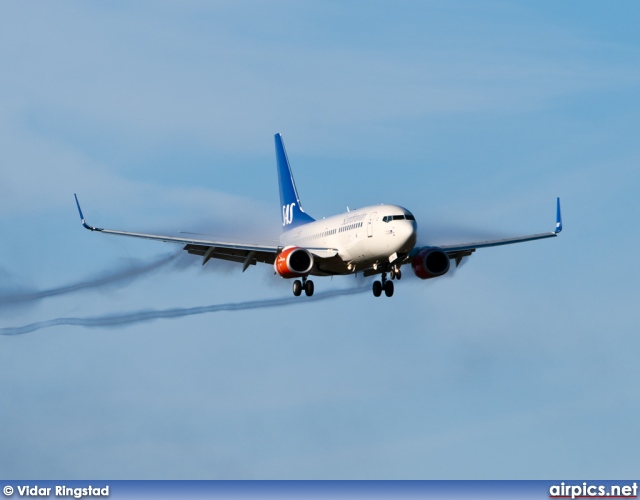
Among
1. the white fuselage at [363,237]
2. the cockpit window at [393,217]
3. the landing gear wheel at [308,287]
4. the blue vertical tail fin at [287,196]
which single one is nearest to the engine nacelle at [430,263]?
the white fuselage at [363,237]

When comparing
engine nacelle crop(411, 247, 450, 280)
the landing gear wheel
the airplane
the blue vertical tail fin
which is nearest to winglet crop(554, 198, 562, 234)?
the airplane

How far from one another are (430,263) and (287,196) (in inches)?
845

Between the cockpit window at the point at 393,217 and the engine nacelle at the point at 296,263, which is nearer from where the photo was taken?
the cockpit window at the point at 393,217

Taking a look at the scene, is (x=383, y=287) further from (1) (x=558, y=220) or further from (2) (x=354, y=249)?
(1) (x=558, y=220)

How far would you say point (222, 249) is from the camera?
61.5m

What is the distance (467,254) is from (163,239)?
18499mm

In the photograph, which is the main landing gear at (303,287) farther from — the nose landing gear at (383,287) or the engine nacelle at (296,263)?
the nose landing gear at (383,287)

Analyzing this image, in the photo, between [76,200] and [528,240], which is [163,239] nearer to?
[76,200]

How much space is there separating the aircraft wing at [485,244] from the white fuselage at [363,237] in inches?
260

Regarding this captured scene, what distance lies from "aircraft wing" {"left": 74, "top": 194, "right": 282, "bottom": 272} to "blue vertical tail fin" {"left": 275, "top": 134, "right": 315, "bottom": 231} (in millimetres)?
8649

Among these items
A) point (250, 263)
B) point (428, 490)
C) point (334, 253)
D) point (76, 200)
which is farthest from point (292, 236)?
point (428, 490)

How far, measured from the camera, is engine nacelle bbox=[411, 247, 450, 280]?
5866cm

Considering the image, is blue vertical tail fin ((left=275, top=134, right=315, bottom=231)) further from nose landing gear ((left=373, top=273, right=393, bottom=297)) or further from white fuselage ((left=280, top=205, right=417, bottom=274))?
nose landing gear ((left=373, top=273, right=393, bottom=297))

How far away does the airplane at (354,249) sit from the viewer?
53312 millimetres
